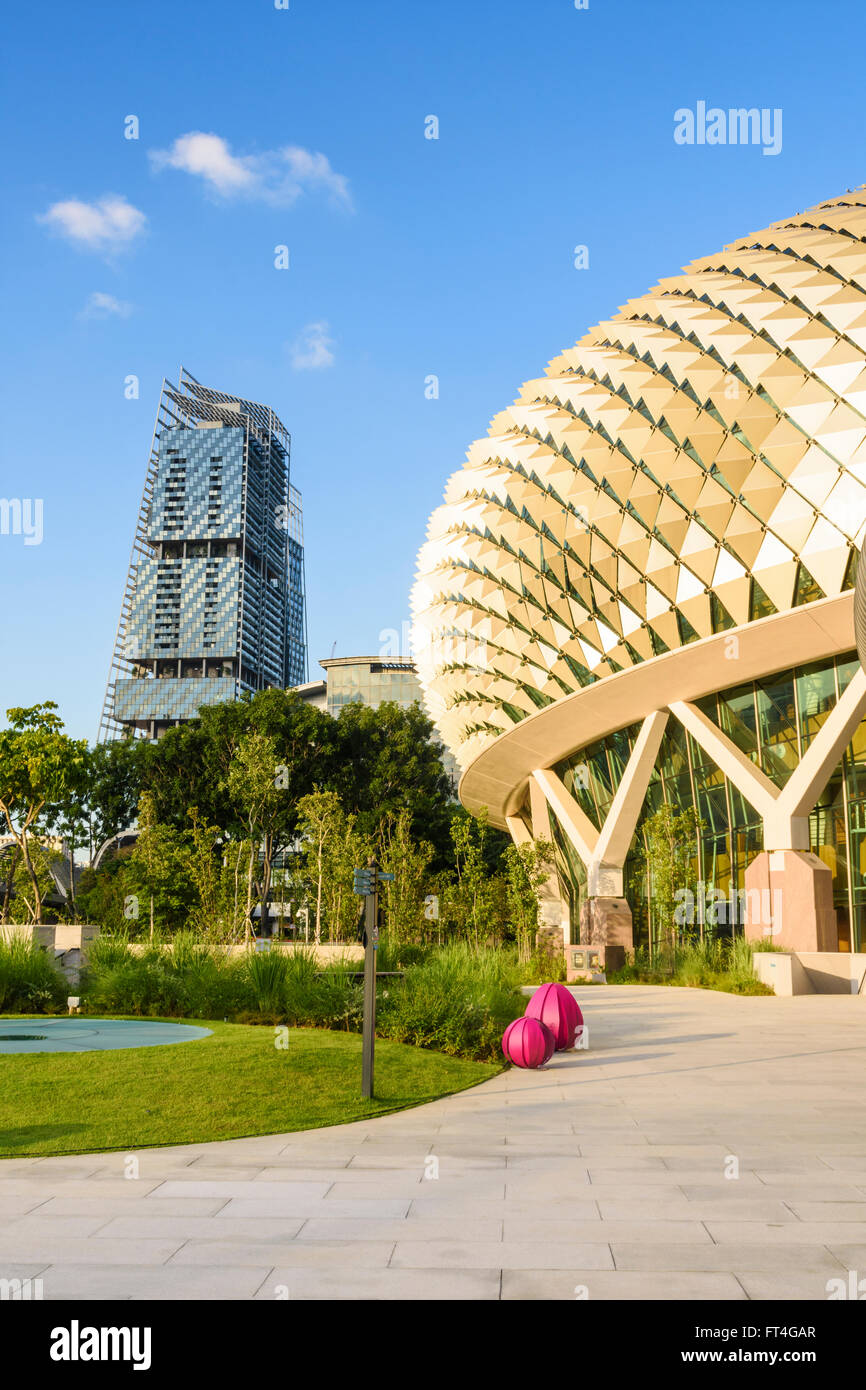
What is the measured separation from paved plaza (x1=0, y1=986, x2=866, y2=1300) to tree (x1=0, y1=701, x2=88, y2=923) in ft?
85.9

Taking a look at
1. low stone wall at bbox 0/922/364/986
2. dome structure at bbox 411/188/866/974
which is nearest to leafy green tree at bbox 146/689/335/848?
dome structure at bbox 411/188/866/974

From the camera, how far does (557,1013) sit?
47.8 ft

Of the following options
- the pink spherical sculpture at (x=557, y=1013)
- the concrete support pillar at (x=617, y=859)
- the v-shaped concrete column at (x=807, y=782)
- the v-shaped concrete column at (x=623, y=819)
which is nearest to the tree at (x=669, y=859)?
the concrete support pillar at (x=617, y=859)

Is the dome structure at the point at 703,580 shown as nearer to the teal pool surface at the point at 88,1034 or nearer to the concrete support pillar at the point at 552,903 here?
the concrete support pillar at the point at 552,903

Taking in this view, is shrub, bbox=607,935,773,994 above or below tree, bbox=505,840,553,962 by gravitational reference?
below

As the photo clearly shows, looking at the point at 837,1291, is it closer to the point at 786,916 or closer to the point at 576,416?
the point at 786,916

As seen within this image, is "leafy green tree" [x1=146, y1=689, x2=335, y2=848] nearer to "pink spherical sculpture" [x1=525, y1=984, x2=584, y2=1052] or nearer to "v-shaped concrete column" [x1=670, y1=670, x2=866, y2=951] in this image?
"v-shaped concrete column" [x1=670, y1=670, x2=866, y2=951]

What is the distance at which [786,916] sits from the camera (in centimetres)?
2783

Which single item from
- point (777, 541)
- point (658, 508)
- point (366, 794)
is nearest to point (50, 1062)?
point (777, 541)

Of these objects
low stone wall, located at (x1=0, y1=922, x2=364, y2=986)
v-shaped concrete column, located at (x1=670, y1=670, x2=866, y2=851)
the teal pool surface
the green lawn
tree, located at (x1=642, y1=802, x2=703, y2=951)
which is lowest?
the teal pool surface

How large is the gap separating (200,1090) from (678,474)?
25890 mm

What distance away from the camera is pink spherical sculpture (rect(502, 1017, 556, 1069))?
43.2 feet

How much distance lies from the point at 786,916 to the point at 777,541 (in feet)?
33.6

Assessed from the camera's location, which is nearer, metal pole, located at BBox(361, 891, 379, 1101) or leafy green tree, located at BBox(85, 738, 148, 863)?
metal pole, located at BBox(361, 891, 379, 1101)
